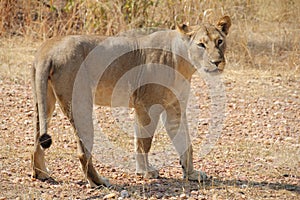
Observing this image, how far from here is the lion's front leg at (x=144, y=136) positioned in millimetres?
4844

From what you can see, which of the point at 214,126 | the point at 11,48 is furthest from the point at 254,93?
the point at 11,48

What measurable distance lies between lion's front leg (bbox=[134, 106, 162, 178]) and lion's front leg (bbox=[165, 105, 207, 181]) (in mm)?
199

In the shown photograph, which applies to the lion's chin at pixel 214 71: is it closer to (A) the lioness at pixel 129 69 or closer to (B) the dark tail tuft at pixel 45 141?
(A) the lioness at pixel 129 69

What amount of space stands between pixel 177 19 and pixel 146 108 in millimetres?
4672

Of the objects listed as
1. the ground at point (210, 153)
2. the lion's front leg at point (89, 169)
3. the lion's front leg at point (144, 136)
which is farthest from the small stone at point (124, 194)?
the lion's front leg at point (144, 136)

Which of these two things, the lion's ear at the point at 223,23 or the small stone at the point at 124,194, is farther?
the lion's ear at the point at 223,23

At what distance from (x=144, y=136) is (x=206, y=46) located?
0.87 metres

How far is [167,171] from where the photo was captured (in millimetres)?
5234

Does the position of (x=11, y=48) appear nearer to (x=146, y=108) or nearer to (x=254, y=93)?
(x=254, y=93)

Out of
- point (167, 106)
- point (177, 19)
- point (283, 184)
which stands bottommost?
point (283, 184)

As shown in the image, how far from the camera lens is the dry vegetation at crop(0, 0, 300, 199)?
474cm

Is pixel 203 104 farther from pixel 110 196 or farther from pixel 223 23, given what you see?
pixel 110 196

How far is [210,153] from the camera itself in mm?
5711

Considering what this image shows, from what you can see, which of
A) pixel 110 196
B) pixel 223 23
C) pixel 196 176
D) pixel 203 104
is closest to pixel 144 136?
pixel 196 176
